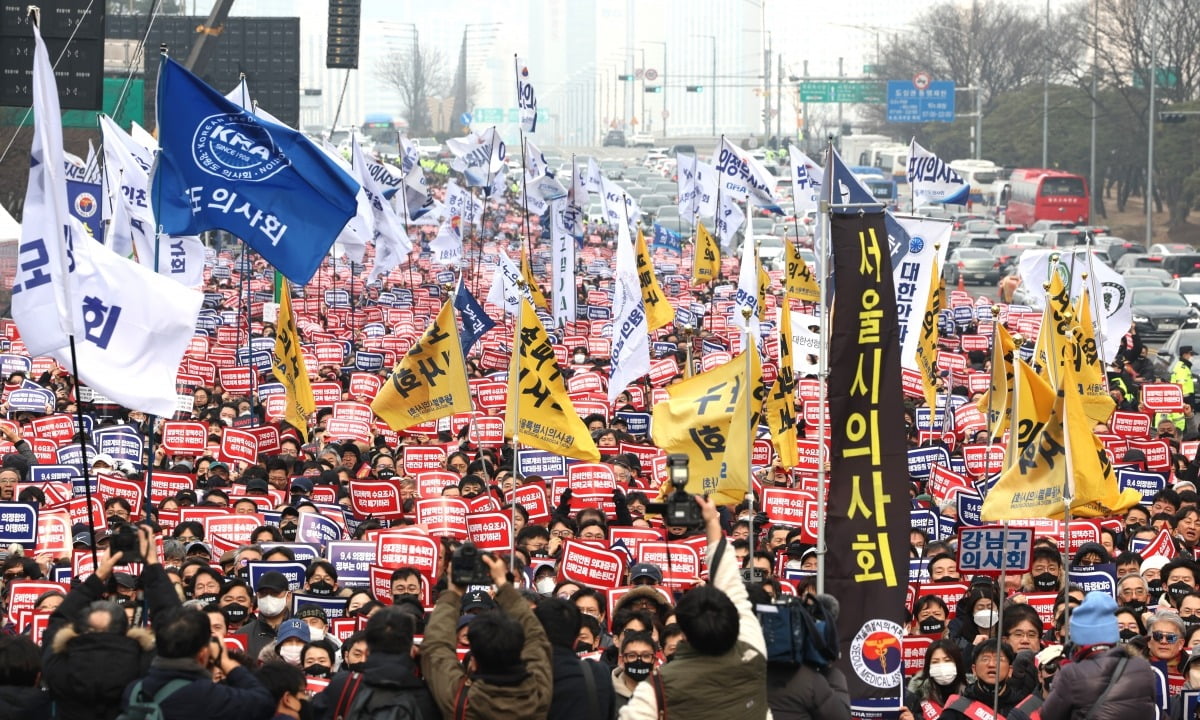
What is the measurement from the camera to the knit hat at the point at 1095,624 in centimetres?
779

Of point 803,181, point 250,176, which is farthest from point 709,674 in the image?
point 803,181

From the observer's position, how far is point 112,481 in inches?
583

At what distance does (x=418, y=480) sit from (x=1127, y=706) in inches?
329

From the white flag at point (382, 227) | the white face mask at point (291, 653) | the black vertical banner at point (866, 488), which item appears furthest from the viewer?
the white flag at point (382, 227)

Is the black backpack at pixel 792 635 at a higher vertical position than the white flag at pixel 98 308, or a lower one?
lower

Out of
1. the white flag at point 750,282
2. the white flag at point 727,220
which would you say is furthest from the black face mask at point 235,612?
the white flag at point 727,220

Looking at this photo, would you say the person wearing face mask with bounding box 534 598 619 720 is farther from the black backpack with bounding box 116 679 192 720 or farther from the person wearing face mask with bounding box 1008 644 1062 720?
the person wearing face mask with bounding box 1008 644 1062 720

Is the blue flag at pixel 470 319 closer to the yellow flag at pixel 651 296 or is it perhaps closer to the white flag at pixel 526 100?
the yellow flag at pixel 651 296

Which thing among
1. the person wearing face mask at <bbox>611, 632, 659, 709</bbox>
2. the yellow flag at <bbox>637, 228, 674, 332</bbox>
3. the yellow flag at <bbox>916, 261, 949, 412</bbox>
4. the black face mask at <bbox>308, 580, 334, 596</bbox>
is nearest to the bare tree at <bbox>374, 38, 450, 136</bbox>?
the yellow flag at <bbox>637, 228, 674, 332</bbox>

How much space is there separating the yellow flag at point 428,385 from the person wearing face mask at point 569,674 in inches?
343

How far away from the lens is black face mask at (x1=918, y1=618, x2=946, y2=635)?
36.2 feet

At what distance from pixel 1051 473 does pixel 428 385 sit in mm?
6104

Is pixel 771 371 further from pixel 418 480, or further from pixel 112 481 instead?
pixel 112 481

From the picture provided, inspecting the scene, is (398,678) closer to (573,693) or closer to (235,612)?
(573,693)
